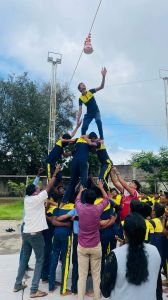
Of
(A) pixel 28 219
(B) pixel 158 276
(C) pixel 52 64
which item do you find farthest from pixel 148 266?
(C) pixel 52 64

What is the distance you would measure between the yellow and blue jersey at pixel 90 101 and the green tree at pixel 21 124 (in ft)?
66.6

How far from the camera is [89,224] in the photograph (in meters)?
4.37

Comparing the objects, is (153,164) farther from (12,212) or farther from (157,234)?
(157,234)

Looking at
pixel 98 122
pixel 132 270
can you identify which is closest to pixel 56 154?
pixel 98 122

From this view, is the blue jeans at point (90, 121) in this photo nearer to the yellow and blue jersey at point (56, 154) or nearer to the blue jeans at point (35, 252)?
the yellow and blue jersey at point (56, 154)

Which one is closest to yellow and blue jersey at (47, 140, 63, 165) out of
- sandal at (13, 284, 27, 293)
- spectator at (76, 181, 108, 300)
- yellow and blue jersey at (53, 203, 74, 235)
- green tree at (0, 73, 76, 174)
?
yellow and blue jersey at (53, 203, 74, 235)

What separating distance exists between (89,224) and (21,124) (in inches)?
914

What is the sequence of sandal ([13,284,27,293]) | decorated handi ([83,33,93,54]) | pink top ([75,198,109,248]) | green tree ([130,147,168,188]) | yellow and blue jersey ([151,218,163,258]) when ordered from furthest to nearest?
green tree ([130,147,168,188]), decorated handi ([83,33,93,54]), sandal ([13,284,27,293]), yellow and blue jersey ([151,218,163,258]), pink top ([75,198,109,248])

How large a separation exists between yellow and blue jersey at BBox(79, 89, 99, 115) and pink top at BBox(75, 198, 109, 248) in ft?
7.45

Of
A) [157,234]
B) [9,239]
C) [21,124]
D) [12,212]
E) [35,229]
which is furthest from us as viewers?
[21,124]

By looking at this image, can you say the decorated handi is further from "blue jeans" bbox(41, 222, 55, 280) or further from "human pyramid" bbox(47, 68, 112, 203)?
"blue jeans" bbox(41, 222, 55, 280)

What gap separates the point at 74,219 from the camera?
5.09m

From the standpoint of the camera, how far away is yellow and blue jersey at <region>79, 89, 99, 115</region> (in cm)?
612

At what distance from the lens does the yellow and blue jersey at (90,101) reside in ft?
20.1
